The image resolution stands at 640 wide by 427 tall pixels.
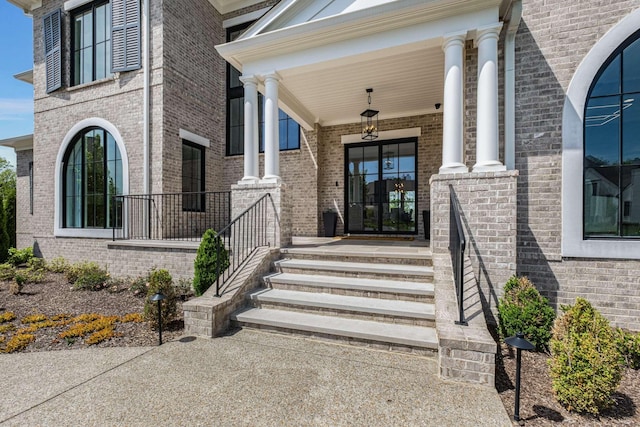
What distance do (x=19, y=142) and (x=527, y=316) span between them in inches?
597

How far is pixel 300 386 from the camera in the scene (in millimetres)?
2439

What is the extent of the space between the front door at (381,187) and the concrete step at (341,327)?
4.62m

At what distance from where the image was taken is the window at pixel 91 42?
7.70 meters

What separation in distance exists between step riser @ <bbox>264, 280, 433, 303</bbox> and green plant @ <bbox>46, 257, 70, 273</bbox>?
6.79 meters

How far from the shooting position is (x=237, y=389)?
2408 millimetres

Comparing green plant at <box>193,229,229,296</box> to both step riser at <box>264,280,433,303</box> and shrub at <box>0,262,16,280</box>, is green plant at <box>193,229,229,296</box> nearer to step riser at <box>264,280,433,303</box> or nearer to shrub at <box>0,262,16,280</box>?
step riser at <box>264,280,433,303</box>

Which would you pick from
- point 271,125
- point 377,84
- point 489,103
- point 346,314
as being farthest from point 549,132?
point 271,125

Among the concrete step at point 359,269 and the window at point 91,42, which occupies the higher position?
the window at point 91,42

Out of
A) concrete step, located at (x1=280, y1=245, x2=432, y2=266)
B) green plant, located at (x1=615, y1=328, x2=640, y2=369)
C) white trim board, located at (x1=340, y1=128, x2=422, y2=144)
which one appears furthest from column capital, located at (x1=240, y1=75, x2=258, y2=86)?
green plant, located at (x1=615, y1=328, x2=640, y2=369)

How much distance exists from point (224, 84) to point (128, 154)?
374 centimetres

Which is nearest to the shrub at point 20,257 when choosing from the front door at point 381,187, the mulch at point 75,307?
the mulch at point 75,307

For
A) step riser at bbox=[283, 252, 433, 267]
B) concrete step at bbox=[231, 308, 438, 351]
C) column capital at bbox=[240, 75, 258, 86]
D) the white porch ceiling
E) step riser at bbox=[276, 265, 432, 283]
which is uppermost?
the white porch ceiling

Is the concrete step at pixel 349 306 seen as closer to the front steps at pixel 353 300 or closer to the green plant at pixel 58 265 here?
the front steps at pixel 353 300

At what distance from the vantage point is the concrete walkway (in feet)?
6.82
